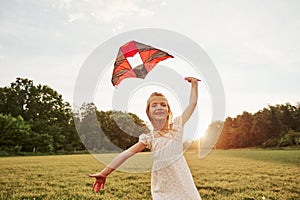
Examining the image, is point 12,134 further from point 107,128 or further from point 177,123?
point 177,123

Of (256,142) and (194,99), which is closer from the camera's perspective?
(194,99)

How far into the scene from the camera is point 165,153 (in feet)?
11.3

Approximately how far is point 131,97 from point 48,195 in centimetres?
456

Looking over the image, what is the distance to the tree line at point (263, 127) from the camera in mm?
58281

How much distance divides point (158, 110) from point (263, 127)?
194 ft

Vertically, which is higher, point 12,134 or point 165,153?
point 12,134

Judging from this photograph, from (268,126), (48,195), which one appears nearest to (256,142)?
(268,126)

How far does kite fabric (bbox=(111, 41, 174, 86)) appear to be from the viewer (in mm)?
3615

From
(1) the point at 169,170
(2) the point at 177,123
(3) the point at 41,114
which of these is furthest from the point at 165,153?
(3) the point at 41,114

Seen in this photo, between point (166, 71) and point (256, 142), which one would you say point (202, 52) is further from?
point (256, 142)

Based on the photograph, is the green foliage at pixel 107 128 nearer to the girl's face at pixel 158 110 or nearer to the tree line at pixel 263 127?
the girl's face at pixel 158 110

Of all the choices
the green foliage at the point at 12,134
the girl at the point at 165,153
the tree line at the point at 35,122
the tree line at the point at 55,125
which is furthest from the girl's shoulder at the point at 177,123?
the green foliage at the point at 12,134

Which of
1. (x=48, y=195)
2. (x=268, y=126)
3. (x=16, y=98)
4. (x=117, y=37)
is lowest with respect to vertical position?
(x=48, y=195)

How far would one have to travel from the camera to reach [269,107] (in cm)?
6106
